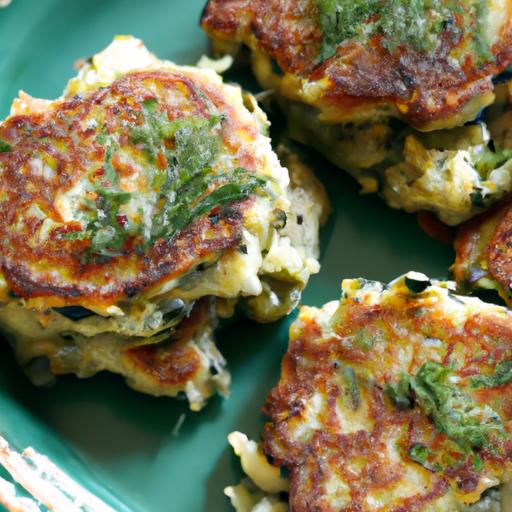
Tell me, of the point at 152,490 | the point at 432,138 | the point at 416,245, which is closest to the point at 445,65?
the point at 432,138

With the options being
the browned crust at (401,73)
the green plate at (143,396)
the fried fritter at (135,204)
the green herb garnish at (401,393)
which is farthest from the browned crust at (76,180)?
the green herb garnish at (401,393)

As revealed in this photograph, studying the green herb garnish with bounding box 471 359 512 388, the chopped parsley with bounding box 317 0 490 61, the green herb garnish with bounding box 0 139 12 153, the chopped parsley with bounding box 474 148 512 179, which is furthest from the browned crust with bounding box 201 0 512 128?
the green herb garnish with bounding box 0 139 12 153

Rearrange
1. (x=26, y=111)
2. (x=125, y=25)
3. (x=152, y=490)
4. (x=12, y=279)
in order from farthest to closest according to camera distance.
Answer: (x=125, y=25) → (x=152, y=490) → (x=26, y=111) → (x=12, y=279)

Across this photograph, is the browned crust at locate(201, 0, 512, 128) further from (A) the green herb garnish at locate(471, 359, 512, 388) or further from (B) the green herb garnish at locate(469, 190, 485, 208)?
(A) the green herb garnish at locate(471, 359, 512, 388)

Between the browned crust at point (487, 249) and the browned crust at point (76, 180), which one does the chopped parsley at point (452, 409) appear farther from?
the browned crust at point (76, 180)

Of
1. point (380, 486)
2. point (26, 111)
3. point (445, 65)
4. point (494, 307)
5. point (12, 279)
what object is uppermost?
point (26, 111)

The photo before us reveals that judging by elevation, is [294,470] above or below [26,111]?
below

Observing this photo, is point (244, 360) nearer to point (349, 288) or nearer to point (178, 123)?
point (349, 288)

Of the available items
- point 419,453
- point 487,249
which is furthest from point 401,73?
point 419,453
